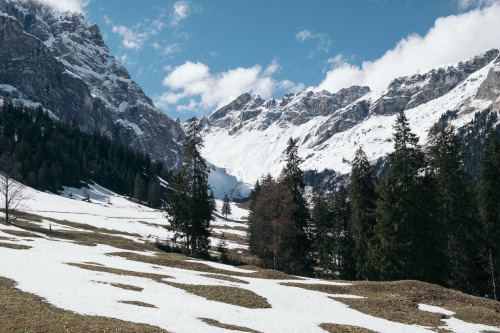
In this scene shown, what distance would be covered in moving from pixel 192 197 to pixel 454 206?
31.5 metres

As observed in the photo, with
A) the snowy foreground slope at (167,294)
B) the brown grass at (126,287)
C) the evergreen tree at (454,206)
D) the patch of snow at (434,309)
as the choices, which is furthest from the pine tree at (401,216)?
the brown grass at (126,287)

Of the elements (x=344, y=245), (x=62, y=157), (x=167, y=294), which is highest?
(x=62, y=157)

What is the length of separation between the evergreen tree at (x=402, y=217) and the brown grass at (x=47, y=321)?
2819cm

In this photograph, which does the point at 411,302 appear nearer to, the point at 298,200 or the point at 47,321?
the point at 47,321

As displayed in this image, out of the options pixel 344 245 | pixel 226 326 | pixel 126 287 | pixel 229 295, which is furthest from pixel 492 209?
pixel 126 287

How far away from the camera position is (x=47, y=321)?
45.5 ft

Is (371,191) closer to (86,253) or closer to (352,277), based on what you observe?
(352,277)

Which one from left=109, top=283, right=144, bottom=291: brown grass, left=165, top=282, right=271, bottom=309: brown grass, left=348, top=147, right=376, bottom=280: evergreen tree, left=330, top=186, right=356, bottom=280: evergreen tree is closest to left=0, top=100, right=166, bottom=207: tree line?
left=330, top=186, right=356, bottom=280: evergreen tree

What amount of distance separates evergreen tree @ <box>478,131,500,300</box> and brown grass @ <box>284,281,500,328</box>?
12699mm

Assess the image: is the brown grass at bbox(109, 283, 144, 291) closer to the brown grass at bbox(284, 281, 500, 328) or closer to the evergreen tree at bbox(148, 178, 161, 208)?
the brown grass at bbox(284, 281, 500, 328)

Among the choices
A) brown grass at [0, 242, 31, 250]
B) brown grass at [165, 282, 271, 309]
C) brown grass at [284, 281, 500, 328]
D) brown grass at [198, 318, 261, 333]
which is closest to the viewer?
brown grass at [198, 318, 261, 333]

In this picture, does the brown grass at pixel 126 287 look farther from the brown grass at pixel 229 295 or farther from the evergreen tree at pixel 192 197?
the evergreen tree at pixel 192 197

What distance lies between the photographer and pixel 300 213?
4966cm

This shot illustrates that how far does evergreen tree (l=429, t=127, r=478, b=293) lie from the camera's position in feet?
128
